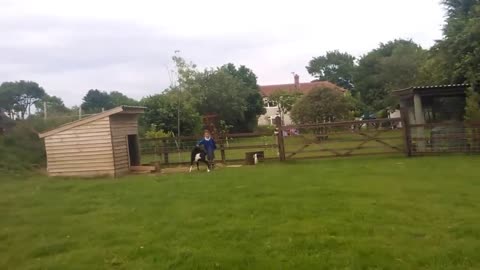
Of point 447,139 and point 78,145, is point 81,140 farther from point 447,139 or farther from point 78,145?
point 447,139

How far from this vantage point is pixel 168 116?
35.4 m

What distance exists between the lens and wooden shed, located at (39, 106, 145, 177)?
17359mm

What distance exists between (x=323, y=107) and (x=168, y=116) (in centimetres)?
1271

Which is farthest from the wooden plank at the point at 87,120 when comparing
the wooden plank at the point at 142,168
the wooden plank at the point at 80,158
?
the wooden plank at the point at 142,168

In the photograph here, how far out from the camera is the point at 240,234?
674 centimetres

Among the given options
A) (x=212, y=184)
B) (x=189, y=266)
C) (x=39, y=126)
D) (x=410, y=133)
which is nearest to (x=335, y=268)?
(x=189, y=266)

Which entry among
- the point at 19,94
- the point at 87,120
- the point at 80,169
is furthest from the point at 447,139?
the point at 19,94

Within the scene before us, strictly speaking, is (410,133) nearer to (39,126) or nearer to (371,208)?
(371,208)

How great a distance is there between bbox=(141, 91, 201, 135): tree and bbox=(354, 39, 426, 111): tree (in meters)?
21.2

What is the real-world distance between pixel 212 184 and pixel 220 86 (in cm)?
4160

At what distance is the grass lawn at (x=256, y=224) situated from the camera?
5.71 metres

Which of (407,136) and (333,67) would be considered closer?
(407,136)

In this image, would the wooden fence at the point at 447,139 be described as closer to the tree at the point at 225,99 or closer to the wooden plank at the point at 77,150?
the wooden plank at the point at 77,150

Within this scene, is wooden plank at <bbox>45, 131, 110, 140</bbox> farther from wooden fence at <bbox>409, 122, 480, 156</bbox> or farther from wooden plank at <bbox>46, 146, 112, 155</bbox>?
wooden fence at <bbox>409, 122, 480, 156</bbox>
